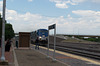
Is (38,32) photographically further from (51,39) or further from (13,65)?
(51,39)

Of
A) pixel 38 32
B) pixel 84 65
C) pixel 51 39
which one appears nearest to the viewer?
pixel 84 65

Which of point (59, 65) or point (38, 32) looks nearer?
point (59, 65)

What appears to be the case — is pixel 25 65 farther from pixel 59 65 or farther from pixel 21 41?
pixel 21 41

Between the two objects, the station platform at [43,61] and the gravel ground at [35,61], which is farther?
the station platform at [43,61]

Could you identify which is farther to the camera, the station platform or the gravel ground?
the station platform

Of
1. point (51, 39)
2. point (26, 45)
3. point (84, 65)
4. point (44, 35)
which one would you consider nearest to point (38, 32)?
point (44, 35)

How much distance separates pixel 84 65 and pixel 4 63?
213 inches

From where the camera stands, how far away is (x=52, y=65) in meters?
11.3

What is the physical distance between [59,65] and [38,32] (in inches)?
1233

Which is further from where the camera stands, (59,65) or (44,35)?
(44,35)

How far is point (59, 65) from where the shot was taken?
1128cm

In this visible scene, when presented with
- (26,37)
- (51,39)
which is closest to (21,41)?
(26,37)

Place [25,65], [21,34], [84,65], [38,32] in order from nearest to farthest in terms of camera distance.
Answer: [25,65], [84,65], [21,34], [38,32]

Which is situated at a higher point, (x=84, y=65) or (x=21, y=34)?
(x=21, y=34)
